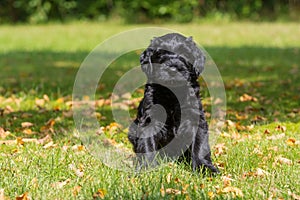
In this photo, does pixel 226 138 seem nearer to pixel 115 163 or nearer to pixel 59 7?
pixel 115 163

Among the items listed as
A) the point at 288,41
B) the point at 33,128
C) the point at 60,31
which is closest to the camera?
the point at 33,128

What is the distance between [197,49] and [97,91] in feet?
18.8

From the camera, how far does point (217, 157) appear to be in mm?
5242

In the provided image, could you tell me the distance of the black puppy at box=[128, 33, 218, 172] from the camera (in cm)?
470

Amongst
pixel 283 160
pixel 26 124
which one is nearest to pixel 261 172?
pixel 283 160

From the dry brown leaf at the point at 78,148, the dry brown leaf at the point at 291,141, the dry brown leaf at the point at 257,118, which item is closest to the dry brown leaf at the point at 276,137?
the dry brown leaf at the point at 291,141

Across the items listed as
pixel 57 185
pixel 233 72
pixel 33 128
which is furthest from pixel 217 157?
pixel 233 72

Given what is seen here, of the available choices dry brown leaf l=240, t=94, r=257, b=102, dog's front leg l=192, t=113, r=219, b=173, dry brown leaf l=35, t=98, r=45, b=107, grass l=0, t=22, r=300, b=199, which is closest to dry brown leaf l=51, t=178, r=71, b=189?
grass l=0, t=22, r=300, b=199

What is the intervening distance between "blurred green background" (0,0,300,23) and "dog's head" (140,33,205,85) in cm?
2374

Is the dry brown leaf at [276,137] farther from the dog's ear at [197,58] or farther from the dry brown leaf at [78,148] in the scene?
the dry brown leaf at [78,148]

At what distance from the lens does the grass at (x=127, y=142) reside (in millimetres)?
4184

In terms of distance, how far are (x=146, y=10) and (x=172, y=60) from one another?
25.0 meters

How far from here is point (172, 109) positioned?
474 centimetres

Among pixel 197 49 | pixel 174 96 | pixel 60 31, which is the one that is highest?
pixel 197 49
